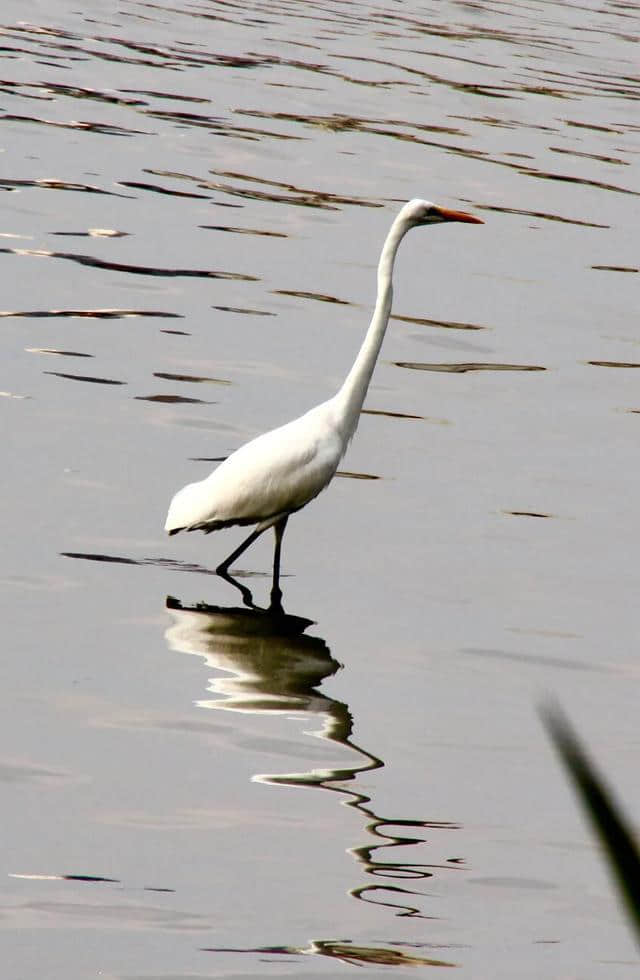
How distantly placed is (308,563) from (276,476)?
978mm

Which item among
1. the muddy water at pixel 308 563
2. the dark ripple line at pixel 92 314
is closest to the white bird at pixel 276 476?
the muddy water at pixel 308 563

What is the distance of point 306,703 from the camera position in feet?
21.4

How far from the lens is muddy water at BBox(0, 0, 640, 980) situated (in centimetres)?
495

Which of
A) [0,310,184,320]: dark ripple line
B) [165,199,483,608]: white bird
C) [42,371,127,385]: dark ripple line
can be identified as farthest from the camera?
[0,310,184,320]: dark ripple line

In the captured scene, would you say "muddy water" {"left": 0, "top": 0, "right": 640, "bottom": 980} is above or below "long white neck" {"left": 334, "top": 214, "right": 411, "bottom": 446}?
below

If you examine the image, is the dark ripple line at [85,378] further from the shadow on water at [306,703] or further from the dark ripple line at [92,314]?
the shadow on water at [306,703]

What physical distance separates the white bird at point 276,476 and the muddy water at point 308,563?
41 centimetres

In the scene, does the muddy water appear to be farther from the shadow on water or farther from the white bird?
the white bird

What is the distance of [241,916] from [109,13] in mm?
29602

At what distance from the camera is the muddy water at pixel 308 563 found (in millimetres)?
4945

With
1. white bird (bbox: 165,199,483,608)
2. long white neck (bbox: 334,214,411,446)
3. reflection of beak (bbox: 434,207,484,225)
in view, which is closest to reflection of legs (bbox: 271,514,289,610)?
white bird (bbox: 165,199,483,608)

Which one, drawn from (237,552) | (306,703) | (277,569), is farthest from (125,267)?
(306,703)

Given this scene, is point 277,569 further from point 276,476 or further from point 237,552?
point 276,476

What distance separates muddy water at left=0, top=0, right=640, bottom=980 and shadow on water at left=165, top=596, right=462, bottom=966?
0.06 ft
